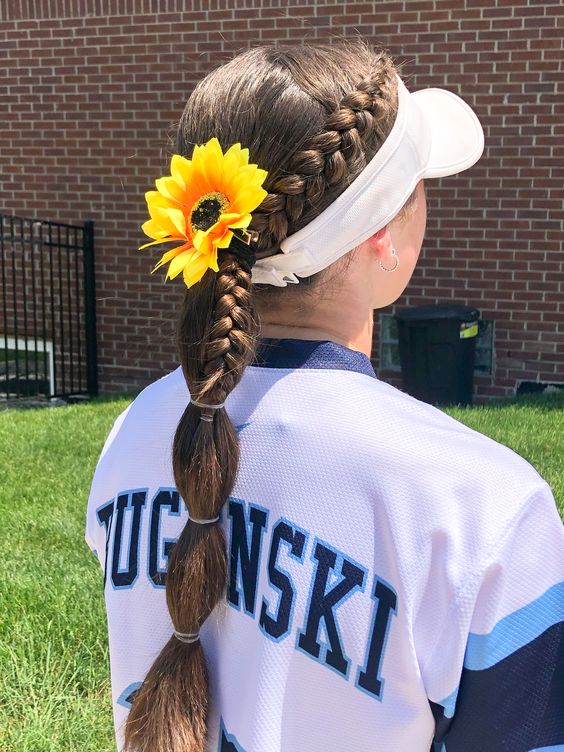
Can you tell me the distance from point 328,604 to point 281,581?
0.23 ft

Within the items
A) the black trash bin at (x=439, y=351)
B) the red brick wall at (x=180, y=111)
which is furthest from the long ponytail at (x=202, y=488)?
the black trash bin at (x=439, y=351)

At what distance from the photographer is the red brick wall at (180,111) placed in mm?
7426

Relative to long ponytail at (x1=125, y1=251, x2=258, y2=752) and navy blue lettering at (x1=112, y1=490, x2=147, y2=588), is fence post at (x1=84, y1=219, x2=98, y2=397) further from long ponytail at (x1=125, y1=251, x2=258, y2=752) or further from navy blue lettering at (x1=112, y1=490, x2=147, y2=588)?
long ponytail at (x1=125, y1=251, x2=258, y2=752)

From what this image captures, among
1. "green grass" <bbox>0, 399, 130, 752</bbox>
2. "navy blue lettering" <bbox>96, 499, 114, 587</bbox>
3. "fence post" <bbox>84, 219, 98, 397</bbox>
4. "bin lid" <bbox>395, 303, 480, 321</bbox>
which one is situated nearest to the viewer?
"navy blue lettering" <bbox>96, 499, 114, 587</bbox>

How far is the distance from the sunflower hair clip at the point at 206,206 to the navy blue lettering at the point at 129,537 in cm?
36

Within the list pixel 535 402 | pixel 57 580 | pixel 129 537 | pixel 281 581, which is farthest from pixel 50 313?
pixel 281 581

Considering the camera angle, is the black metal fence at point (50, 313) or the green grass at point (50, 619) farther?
the black metal fence at point (50, 313)

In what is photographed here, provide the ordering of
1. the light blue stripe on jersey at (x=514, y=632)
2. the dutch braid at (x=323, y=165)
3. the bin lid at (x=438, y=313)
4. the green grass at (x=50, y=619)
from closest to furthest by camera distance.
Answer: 1. the light blue stripe on jersey at (x=514, y=632)
2. the dutch braid at (x=323, y=165)
3. the green grass at (x=50, y=619)
4. the bin lid at (x=438, y=313)

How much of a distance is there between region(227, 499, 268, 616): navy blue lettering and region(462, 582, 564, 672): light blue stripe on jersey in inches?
11.6

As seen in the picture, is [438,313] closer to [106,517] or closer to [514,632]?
[106,517]

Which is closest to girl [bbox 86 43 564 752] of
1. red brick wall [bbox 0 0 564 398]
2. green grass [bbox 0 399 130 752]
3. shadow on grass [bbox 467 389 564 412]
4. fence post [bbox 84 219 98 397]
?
green grass [bbox 0 399 130 752]

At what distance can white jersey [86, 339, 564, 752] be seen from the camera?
1.01 m

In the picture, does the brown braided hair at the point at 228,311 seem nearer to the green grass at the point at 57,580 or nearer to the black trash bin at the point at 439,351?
the green grass at the point at 57,580

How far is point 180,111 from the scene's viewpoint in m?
8.18
